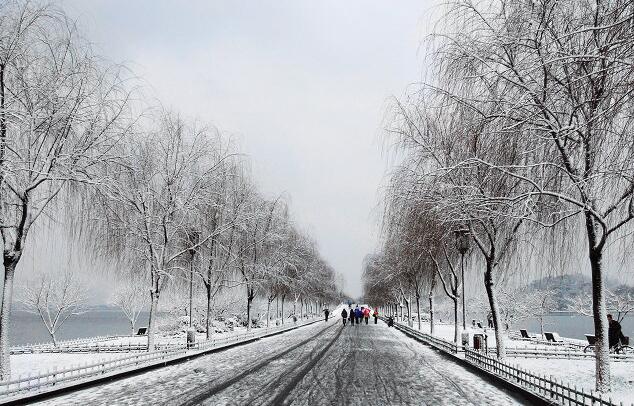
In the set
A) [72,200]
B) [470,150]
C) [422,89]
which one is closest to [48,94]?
[72,200]

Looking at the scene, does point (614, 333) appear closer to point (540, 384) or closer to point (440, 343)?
point (440, 343)

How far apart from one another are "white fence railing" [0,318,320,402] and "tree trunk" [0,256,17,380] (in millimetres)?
577

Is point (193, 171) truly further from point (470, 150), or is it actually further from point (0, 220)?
point (470, 150)

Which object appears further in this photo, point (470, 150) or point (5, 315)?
point (470, 150)

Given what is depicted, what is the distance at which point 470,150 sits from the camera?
16328mm

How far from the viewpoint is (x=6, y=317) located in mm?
14820

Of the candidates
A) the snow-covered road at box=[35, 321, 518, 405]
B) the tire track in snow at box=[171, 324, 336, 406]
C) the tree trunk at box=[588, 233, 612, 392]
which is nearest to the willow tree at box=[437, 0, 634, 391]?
the tree trunk at box=[588, 233, 612, 392]

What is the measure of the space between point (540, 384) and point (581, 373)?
6.75 metres

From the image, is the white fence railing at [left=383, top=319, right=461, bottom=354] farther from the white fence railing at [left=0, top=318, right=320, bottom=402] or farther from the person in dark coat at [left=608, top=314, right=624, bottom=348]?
the white fence railing at [left=0, top=318, right=320, bottom=402]

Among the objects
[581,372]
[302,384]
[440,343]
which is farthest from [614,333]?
[302,384]

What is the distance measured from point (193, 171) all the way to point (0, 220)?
40.3 ft

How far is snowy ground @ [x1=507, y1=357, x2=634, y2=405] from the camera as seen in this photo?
12902 mm

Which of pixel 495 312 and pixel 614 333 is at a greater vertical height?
pixel 495 312

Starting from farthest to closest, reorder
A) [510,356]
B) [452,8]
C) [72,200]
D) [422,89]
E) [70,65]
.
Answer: [510,356] < [72,200] < [70,65] < [422,89] < [452,8]
